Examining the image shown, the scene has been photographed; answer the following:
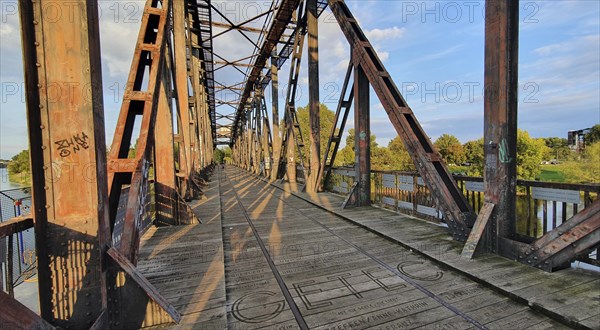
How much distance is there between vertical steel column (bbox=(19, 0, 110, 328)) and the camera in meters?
2.10

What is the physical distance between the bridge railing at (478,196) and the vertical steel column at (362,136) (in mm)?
401

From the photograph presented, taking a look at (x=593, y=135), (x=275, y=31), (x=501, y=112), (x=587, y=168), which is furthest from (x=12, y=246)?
(x=593, y=135)

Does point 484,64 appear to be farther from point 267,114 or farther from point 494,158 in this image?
point 267,114

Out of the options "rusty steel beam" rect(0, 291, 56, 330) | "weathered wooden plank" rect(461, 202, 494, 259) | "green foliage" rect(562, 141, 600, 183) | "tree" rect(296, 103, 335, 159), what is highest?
"tree" rect(296, 103, 335, 159)

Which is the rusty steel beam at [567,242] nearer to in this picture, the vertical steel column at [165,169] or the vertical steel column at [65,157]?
the vertical steel column at [65,157]

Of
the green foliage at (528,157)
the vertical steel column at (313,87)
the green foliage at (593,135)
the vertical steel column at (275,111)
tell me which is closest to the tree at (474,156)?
the green foliage at (528,157)

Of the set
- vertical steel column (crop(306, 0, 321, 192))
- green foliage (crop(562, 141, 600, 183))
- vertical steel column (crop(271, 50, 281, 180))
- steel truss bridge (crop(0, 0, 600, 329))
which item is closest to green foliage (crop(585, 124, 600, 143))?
green foliage (crop(562, 141, 600, 183))

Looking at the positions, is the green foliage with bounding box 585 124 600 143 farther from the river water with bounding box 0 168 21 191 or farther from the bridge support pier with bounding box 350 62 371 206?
the river water with bounding box 0 168 21 191

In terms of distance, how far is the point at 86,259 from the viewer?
7.34 feet

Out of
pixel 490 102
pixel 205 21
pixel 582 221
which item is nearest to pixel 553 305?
pixel 582 221

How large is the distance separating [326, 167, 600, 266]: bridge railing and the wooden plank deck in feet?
2.44

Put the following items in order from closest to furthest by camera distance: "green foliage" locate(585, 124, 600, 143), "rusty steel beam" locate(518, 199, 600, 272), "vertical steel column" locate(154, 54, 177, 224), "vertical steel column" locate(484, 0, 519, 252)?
"rusty steel beam" locate(518, 199, 600, 272)
"vertical steel column" locate(484, 0, 519, 252)
"vertical steel column" locate(154, 54, 177, 224)
"green foliage" locate(585, 124, 600, 143)

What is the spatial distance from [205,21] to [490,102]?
635 inches

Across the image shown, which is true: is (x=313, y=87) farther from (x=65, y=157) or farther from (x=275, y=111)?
(x=65, y=157)
